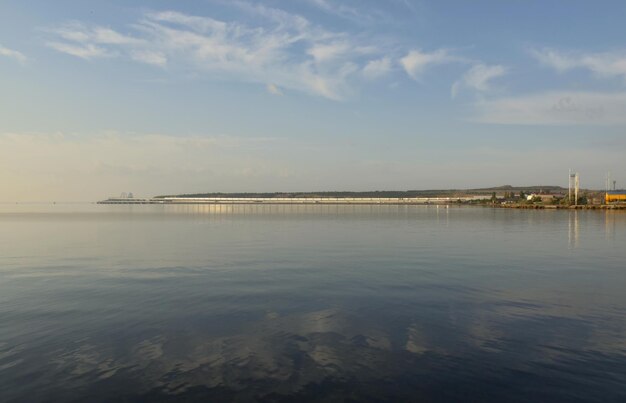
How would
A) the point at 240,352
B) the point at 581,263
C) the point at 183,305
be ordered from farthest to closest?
1. the point at 581,263
2. the point at 183,305
3. the point at 240,352

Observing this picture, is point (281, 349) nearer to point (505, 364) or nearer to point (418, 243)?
point (505, 364)

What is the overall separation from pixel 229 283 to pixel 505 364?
16.8 metres

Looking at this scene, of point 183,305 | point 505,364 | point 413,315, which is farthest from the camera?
point 183,305

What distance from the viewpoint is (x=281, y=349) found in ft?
47.7

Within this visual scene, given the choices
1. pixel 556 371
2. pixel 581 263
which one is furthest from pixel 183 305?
pixel 581 263

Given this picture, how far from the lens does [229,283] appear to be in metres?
26.3

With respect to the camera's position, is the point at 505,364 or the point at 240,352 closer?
the point at 505,364

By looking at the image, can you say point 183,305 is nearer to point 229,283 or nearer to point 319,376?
point 229,283

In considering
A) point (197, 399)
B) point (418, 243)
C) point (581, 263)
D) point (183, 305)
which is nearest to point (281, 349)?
point (197, 399)

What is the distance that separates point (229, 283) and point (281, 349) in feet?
40.6

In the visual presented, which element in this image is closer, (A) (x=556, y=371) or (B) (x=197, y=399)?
(B) (x=197, y=399)

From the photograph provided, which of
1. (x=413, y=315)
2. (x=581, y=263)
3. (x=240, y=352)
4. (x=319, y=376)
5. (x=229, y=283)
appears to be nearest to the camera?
(x=319, y=376)

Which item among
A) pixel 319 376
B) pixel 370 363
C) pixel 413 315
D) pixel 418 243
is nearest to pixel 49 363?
pixel 319 376

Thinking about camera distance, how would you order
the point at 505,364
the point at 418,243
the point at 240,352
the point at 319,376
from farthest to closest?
the point at 418,243 < the point at 240,352 < the point at 505,364 < the point at 319,376
